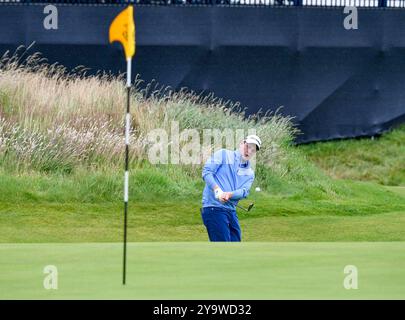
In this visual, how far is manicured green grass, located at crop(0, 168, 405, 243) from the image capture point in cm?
1962

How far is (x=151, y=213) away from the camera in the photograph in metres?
20.7

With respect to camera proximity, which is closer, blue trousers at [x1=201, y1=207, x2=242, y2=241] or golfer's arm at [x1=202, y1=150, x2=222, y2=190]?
golfer's arm at [x1=202, y1=150, x2=222, y2=190]

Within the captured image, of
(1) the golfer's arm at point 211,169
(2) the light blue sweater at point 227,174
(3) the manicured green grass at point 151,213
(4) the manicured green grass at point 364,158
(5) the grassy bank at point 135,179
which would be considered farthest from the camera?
(4) the manicured green grass at point 364,158

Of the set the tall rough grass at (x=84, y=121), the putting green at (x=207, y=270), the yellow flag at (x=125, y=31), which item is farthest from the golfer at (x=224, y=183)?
the yellow flag at (x=125, y=31)

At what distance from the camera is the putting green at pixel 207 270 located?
8.80 metres

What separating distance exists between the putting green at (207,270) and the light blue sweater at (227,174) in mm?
3137

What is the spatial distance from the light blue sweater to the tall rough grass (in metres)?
5.49

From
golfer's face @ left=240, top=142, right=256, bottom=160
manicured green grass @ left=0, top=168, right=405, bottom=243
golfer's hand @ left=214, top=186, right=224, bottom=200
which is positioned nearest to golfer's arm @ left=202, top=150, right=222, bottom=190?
golfer's hand @ left=214, top=186, right=224, bottom=200

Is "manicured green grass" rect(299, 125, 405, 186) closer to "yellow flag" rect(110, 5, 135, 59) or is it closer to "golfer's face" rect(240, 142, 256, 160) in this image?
"golfer's face" rect(240, 142, 256, 160)

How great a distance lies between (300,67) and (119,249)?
14205mm

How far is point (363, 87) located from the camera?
2595 centimetres

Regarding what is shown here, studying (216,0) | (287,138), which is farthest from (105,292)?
(216,0)

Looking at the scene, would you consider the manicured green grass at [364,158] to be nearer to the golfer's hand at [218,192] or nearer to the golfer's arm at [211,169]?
the golfer's arm at [211,169]
